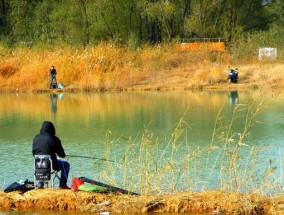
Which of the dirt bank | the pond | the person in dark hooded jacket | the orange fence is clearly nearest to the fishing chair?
the person in dark hooded jacket

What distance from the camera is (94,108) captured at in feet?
79.2

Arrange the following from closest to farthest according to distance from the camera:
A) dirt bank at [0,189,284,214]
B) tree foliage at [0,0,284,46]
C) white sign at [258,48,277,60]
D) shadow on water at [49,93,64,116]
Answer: dirt bank at [0,189,284,214]
shadow on water at [49,93,64,116]
white sign at [258,48,277,60]
tree foliage at [0,0,284,46]

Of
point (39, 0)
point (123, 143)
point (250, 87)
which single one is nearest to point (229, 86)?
point (250, 87)

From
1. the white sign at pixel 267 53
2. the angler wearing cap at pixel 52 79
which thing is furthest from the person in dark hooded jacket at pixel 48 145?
the white sign at pixel 267 53

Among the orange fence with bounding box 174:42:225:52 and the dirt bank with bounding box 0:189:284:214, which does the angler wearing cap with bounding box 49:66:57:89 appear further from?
the dirt bank with bounding box 0:189:284:214

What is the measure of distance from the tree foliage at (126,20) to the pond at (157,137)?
10.6m

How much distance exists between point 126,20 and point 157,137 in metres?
32.1

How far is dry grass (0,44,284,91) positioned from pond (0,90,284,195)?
232cm

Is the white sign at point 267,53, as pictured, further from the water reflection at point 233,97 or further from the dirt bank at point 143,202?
the dirt bank at point 143,202

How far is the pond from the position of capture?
28.8 feet

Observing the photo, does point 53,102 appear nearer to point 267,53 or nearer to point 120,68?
point 120,68

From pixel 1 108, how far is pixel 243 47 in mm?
14093

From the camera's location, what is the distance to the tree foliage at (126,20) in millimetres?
40281

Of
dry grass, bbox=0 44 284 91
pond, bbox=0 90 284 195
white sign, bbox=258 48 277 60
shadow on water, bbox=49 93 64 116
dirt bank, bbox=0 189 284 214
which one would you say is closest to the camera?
dirt bank, bbox=0 189 284 214
